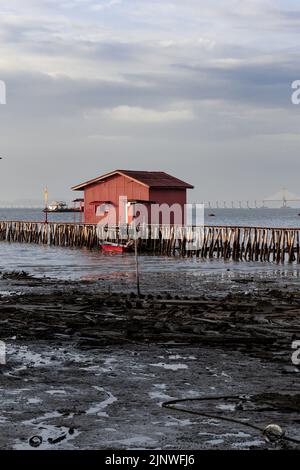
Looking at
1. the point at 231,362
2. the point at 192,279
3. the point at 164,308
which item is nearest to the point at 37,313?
the point at 164,308

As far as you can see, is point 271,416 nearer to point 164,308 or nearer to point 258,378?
point 258,378

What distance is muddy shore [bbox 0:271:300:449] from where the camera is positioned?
8.85 metres

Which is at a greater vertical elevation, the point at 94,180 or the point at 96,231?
the point at 94,180

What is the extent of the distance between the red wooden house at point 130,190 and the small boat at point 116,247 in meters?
1.64

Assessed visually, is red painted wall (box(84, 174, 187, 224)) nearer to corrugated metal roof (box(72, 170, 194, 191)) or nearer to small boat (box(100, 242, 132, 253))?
corrugated metal roof (box(72, 170, 194, 191))

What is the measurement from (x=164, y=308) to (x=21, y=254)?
110 ft

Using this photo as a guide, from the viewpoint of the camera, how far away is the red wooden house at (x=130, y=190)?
4919 cm

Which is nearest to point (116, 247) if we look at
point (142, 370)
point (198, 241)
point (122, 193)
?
point (122, 193)

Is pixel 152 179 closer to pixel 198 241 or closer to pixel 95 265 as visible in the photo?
pixel 198 241

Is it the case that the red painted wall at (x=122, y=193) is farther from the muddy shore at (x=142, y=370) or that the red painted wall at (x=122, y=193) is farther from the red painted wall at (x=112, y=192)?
the muddy shore at (x=142, y=370)

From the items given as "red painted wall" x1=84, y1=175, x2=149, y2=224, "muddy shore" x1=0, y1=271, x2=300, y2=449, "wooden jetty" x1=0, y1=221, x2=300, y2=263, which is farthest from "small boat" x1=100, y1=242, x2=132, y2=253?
"muddy shore" x1=0, y1=271, x2=300, y2=449

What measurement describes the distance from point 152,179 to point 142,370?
38912 mm

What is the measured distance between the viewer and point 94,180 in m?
52.9

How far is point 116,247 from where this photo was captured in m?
49.0
